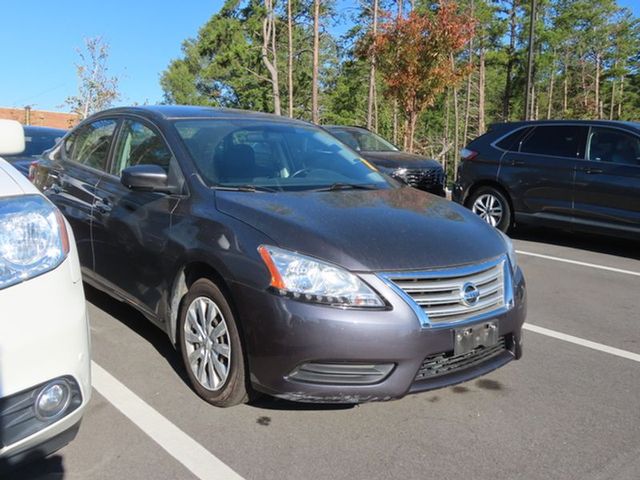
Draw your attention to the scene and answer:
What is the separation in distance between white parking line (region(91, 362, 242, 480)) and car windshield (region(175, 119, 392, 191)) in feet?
4.24

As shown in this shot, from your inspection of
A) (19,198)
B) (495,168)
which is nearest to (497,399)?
(19,198)

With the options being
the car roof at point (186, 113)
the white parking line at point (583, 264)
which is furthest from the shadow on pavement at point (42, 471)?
the white parking line at point (583, 264)

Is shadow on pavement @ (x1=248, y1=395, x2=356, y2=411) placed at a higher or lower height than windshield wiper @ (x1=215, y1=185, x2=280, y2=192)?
lower

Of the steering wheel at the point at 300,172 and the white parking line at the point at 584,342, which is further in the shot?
the white parking line at the point at 584,342

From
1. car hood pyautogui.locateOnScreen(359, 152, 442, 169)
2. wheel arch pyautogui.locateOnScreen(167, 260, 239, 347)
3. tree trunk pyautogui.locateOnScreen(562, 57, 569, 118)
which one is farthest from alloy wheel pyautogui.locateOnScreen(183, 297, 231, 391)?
tree trunk pyautogui.locateOnScreen(562, 57, 569, 118)

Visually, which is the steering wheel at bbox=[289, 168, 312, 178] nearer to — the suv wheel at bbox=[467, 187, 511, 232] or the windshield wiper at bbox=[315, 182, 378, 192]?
the windshield wiper at bbox=[315, 182, 378, 192]

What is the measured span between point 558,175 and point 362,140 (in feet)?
15.1

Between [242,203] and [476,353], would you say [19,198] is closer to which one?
[242,203]

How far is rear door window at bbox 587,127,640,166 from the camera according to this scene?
7090 mm

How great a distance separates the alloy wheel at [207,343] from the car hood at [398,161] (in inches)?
270

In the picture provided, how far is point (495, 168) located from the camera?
27.2 ft

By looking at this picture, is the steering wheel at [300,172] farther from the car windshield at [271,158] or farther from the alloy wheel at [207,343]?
the alloy wheel at [207,343]

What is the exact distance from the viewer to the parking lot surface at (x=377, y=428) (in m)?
2.58

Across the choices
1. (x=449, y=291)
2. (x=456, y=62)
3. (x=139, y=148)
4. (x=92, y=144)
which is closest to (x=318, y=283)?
(x=449, y=291)
